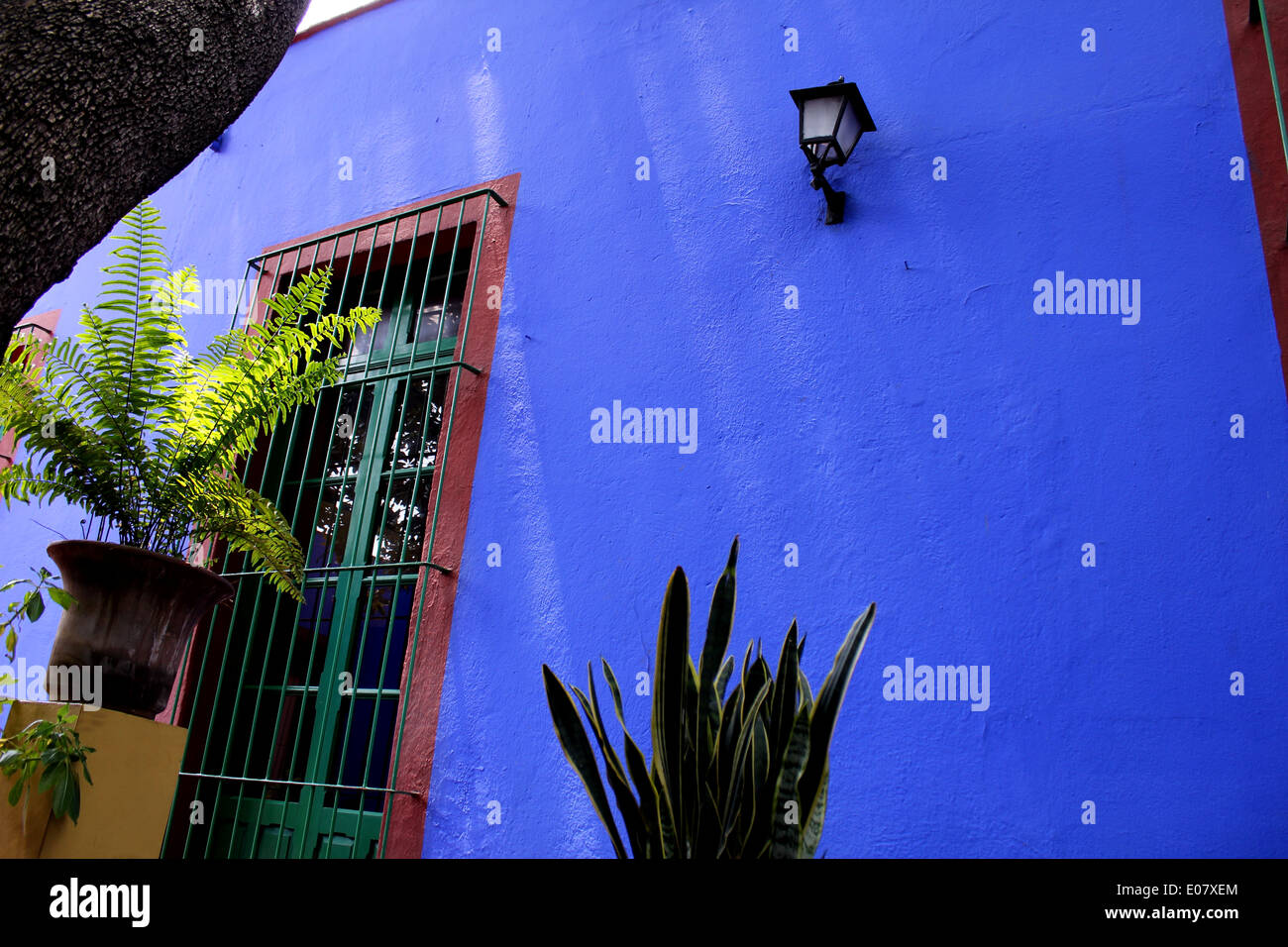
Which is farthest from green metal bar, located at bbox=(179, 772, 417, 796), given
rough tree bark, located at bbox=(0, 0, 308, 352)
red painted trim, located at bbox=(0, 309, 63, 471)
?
red painted trim, located at bbox=(0, 309, 63, 471)

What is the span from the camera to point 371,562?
12.1 ft

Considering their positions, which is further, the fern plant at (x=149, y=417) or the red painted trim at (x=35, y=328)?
the red painted trim at (x=35, y=328)

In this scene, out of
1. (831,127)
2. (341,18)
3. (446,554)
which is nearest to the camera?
(831,127)

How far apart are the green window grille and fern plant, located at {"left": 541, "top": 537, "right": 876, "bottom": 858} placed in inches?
62.9

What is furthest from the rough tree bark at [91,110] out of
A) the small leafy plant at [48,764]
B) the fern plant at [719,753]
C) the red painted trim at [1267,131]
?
the red painted trim at [1267,131]

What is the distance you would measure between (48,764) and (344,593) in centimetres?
156

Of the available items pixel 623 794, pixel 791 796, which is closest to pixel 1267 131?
pixel 791 796

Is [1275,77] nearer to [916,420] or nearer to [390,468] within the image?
[916,420]

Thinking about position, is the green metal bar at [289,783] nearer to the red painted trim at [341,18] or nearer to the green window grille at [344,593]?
the green window grille at [344,593]

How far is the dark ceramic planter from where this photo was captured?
2438 mm

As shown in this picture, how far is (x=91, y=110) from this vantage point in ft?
5.55

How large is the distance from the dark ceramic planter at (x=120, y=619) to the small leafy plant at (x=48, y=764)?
0.21 meters

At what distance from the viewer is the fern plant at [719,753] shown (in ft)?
5.64
